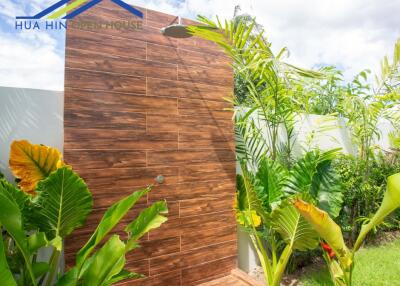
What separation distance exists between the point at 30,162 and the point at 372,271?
3125 mm

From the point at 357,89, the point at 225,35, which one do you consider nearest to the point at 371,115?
the point at 357,89

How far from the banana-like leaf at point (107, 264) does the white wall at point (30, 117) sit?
0.99m

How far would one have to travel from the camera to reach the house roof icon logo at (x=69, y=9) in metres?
1.96

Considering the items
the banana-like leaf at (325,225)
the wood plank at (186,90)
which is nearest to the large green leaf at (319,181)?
the banana-like leaf at (325,225)

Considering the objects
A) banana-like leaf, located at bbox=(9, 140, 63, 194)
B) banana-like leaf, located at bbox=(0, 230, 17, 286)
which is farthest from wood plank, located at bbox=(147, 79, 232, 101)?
banana-like leaf, located at bbox=(0, 230, 17, 286)

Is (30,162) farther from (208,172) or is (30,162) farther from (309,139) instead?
(309,139)

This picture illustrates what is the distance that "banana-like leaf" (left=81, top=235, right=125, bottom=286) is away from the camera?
4.34 feet

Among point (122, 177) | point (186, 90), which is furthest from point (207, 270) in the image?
point (186, 90)

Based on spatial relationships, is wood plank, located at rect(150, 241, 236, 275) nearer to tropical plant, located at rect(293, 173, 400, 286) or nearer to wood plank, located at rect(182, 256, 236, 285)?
wood plank, located at rect(182, 256, 236, 285)

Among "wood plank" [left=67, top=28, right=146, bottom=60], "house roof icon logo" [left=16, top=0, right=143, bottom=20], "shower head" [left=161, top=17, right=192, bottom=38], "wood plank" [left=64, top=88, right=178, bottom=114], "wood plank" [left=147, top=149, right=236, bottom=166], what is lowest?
"wood plank" [left=147, top=149, right=236, bottom=166]

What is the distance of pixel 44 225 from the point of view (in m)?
1.59

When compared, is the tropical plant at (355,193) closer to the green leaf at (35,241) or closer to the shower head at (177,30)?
the shower head at (177,30)

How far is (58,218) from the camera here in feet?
5.24

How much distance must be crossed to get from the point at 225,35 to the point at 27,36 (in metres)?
1.62
